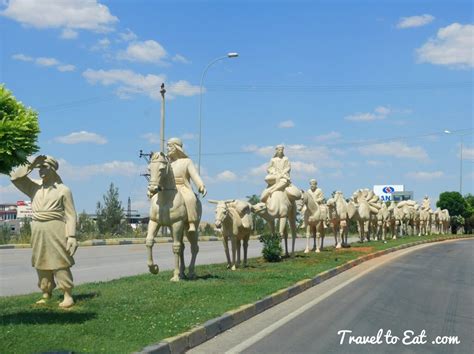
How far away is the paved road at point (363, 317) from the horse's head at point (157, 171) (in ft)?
10.6

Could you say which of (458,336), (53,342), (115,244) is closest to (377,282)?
(458,336)

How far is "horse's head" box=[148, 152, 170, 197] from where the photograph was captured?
12.7 m

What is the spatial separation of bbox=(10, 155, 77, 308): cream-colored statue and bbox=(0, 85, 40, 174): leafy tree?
85.8 inches

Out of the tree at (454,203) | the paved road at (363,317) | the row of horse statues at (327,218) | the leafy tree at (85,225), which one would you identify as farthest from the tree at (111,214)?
the tree at (454,203)

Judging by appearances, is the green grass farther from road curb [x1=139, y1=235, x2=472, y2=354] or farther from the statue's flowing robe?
the statue's flowing robe

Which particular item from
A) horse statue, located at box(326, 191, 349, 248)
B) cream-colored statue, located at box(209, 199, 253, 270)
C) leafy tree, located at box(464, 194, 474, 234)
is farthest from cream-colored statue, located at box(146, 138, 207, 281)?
leafy tree, located at box(464, 194, 474, 234)

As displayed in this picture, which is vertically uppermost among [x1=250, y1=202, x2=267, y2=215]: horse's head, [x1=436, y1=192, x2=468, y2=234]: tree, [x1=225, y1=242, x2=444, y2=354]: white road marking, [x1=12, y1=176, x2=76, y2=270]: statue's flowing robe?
[x1=436, y1=192, x2=468, y2=234]: tree

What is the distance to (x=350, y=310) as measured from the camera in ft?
39.3

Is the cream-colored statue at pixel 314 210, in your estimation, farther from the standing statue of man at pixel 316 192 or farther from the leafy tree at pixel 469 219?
the leafy tree at pixel 469 219

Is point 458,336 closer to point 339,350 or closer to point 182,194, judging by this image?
point 339,350

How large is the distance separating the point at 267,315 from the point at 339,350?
2852 mm

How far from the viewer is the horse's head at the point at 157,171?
41.6ft

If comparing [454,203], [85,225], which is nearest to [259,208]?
[85,225]

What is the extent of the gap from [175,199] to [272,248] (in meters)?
7.51
